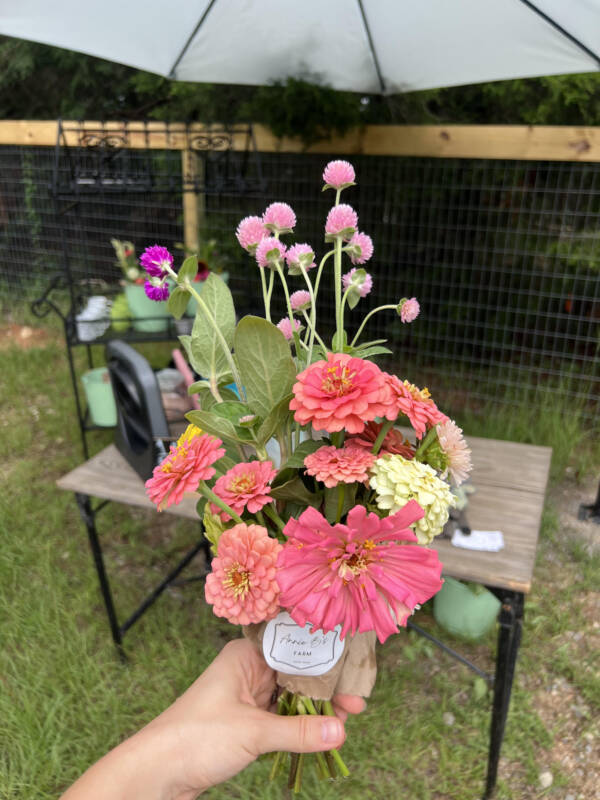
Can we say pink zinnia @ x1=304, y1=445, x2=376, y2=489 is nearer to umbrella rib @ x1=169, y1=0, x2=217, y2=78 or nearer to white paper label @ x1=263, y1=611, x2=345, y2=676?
white paper label @ x1=263, y1=611, x2=345, y2=676

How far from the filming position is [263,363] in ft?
2.09

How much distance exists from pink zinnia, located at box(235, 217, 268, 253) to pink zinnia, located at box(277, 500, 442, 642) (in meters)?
0.30

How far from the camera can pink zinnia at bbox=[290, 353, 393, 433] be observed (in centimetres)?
55

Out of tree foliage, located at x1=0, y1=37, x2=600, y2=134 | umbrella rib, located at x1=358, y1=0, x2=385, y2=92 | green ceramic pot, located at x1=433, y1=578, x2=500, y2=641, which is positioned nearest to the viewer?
green ceramic pot, located at x1=433, y1=578, x2=500, y2=641

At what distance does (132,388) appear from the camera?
67.2 inches

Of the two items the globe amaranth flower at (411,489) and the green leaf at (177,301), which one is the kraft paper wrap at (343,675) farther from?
the green leaf at (177,301)

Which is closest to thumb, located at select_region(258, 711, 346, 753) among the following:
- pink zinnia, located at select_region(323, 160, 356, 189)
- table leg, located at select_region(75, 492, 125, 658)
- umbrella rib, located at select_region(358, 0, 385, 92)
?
pink zinnia, located at select_region(323, 160, 356, 189)

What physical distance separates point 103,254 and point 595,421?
3.64 metres

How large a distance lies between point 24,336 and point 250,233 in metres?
4.42

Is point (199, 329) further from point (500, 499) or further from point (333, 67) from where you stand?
point (333, 67)

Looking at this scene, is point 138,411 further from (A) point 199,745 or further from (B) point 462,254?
(B) point 462,254

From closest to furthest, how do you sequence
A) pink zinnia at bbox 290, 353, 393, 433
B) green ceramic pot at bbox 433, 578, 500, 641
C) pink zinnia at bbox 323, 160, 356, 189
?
pink zinnia at bbox 290, 353, 393, 433
pink zinnia at bbox 323, 160, 356, 189
green ceramic pot at bbox 433, 578, 500, 641

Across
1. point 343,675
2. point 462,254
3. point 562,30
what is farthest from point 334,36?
point 343,675

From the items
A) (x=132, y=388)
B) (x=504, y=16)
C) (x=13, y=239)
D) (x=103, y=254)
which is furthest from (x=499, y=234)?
(x=13, y=239)
